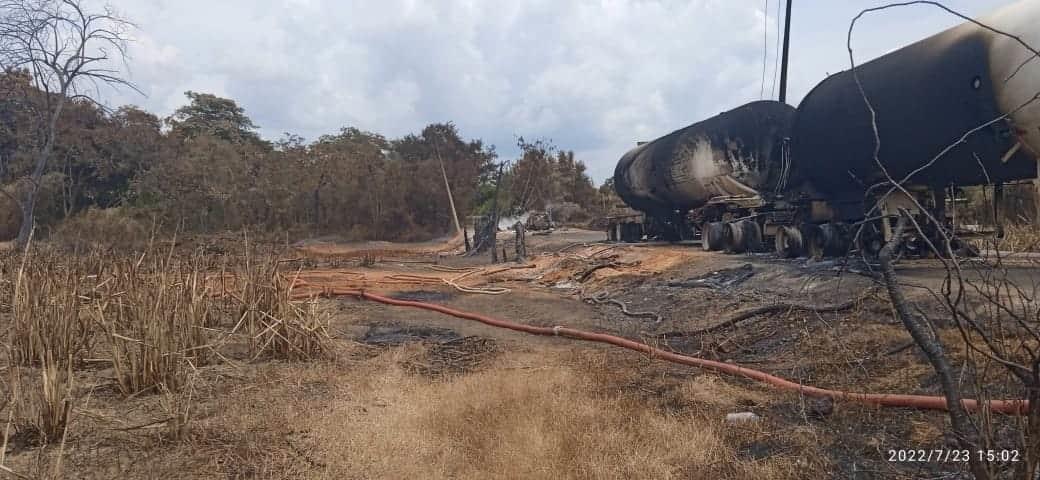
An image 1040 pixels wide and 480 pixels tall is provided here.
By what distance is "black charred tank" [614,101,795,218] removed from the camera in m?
14.3

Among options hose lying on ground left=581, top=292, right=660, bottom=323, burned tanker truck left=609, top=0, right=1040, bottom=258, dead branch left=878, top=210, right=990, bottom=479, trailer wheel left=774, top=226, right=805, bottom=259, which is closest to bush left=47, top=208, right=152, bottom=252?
hose lying on ground left=581, top=292, right=660, bottom=323

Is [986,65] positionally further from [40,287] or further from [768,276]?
[40,287]

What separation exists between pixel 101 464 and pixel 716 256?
11443 mm

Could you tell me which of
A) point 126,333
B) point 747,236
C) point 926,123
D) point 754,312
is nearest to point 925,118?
point 926,123

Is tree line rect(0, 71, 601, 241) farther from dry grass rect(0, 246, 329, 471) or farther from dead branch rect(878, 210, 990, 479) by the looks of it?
dead branch rect(878, 210, 990, 479)

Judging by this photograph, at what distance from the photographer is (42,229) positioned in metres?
24.4

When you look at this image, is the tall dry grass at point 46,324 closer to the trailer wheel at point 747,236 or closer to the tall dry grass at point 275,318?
the tall dry grass at point 275,318

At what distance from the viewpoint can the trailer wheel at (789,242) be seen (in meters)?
11.3

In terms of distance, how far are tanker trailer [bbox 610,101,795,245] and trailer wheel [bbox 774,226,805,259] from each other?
134 cm

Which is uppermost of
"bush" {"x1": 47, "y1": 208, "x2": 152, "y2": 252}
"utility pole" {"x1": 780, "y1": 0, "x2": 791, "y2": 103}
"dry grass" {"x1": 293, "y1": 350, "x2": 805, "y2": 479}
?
"utility pole" {"x1": 780, "y1": 0, "x2": 791, "y2": 103}

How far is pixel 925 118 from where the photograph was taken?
845 centimetres

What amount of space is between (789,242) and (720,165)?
398 cm

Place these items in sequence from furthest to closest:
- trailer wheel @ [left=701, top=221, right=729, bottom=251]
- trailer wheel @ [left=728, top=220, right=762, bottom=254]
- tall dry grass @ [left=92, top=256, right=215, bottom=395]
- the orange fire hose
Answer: trailer wheel @ [left=701, top=221, right=729, bottom=251] → trailer wheel @ [left=728, top=220, right=762, bottom=254] → tall dry grass @ [left=92, top=256, right=215, bottom=395] → the orange fire hose

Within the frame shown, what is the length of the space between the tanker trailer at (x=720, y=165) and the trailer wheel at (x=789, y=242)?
1.34 metres
